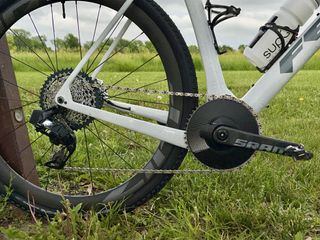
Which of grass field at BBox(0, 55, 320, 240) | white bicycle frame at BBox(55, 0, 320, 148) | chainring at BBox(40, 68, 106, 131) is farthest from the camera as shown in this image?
chainring at BBox(40, 68, 106, 131)

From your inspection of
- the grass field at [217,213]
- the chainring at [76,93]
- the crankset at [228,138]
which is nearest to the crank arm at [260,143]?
the crankset at [228,138]

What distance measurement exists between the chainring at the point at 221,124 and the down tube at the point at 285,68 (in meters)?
0.06

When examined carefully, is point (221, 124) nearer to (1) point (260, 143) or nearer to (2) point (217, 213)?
(1) point (260, 143)

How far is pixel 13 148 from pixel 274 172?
1.33 metres

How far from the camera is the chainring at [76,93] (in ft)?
7.54

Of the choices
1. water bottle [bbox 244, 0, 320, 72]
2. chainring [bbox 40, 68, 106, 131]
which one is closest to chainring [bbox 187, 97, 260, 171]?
water bottle [bbox 244, 0, 320, 72]

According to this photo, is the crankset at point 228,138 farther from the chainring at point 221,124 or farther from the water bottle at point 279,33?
the water bottle at point 279,33

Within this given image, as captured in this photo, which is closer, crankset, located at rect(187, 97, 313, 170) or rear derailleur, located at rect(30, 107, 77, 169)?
crankset, located at rect(187, 97, 313, 170)

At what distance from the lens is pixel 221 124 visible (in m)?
2.18

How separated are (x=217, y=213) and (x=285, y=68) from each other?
2.21 ft

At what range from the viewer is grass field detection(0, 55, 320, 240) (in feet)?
6.82

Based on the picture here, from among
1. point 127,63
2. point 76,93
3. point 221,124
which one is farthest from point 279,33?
point 127,63

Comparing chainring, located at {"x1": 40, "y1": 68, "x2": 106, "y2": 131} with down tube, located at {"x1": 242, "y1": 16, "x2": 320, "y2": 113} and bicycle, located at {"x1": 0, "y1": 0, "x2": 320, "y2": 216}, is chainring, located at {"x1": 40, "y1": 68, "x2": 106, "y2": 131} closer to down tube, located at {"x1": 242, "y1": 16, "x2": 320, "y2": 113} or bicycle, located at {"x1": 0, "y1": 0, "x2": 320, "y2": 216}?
bicycle, located at {"x1": 0, "y1": 0, "x2": 320, "y2": 216}

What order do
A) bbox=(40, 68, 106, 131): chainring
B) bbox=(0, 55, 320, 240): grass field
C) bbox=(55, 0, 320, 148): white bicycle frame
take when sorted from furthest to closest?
1. bbox=(40, 68, 106, 131): chainring
2. bbox=(55, 0, 320, 148): white bicycle frame
3. bbox=(0, 55, 320, 240): grass field
